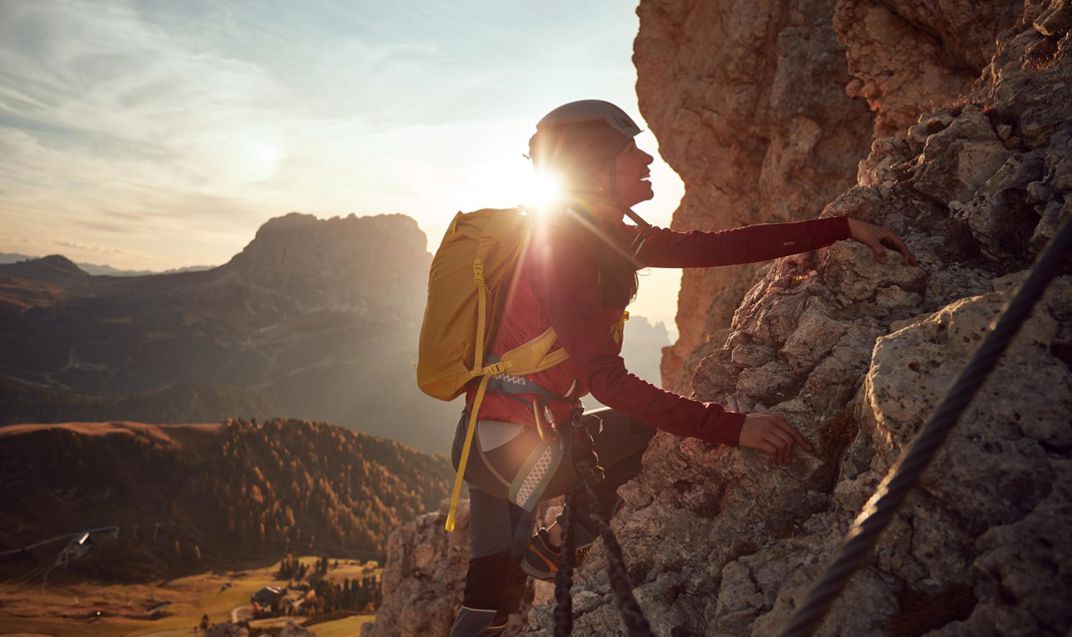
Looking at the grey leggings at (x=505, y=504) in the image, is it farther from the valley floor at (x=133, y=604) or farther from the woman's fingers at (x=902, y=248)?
the valley floor at (x=133, y=604)

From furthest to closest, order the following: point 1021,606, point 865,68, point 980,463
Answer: point 865,68 → point 980,463 → point 1021,606

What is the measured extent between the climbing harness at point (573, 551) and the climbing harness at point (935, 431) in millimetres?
742

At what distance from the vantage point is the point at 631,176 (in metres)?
4.67

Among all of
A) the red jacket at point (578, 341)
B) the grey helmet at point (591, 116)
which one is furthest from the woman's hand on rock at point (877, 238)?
the grey helmet at point (591, 116)

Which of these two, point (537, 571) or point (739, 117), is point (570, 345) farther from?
point (739, 117)

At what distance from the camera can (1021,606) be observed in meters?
2.43

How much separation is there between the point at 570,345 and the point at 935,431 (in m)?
2.23

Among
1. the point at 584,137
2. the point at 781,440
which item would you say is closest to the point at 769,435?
the point at 781,440

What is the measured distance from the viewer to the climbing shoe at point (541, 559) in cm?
473

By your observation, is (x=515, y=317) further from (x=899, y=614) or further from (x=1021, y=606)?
(x=1021, y=606)

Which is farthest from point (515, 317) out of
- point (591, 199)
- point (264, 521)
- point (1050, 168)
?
point (264, 521)

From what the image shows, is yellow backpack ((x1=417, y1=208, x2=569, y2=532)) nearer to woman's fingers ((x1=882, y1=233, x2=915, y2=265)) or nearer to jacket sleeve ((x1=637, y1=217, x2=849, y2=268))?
jacket sleeve ((x1=637, y1=217, x2=849, y2=268))

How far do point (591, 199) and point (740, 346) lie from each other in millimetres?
2697

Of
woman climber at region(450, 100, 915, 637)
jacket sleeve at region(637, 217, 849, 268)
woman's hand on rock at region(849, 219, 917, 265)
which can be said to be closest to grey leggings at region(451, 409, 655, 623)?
woman climber at region(450, 100, 915, 637)
